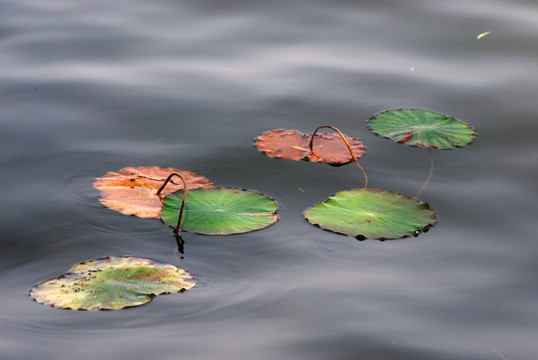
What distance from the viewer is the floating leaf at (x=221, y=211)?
2.10 meters

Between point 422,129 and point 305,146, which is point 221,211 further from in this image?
point 422,129

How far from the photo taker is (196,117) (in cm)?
276

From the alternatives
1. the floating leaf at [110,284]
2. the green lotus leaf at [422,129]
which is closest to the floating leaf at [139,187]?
the floating leaf at [110,284]

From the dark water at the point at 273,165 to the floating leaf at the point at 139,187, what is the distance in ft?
0.13

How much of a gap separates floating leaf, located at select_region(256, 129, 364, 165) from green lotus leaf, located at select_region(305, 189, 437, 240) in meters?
0.26

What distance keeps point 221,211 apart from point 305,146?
522 mm

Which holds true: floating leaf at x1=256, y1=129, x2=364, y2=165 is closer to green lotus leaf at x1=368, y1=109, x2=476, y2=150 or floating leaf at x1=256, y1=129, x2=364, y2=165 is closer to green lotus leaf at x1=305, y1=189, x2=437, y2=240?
green lotus leaf at x1=368, y1=109, x2=476, y2=150

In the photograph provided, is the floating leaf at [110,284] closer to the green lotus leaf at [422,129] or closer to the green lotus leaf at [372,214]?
the green lotus leaf at [372,214]

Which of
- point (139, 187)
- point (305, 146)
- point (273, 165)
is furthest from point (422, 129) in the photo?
point (139, 187)

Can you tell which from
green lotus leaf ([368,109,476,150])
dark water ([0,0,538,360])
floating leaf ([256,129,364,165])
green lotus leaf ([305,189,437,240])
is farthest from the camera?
green lotus leaf ([368,109,476,150])

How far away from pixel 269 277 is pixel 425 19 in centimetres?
204

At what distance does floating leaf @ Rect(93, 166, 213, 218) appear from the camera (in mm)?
2188

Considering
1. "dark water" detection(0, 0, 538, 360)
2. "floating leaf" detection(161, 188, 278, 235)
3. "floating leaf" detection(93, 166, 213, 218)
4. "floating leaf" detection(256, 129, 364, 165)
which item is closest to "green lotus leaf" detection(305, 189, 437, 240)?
"dark water" detection(0, 0, 538, 360)

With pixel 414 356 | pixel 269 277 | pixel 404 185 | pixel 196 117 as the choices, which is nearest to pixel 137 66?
pixel 196 117
